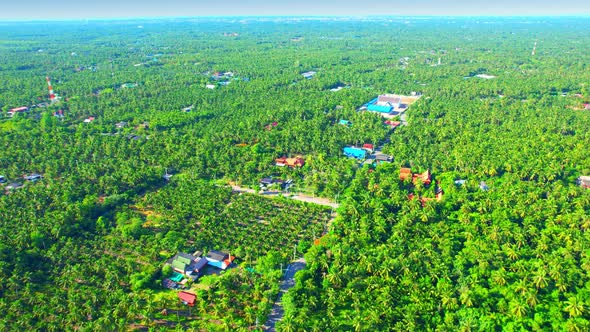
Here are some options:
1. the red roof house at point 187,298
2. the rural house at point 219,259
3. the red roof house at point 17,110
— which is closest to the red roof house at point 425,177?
the rural house at point 219,259

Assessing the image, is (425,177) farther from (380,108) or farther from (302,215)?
(380,108)

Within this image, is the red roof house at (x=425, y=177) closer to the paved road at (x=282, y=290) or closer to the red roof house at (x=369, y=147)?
the red roof house at (x=369, y=147)

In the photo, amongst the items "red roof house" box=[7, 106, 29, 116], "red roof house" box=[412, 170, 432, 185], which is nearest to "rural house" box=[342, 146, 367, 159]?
"red roof house" box=[412, 170, 432, 185]

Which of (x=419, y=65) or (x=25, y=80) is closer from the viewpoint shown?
(x=25, y=80)

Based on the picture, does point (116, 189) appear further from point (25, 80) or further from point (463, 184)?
point (25, 80)

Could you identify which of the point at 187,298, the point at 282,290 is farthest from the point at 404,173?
the point at 187,298

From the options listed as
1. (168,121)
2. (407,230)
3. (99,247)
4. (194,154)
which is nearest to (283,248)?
(407,230)

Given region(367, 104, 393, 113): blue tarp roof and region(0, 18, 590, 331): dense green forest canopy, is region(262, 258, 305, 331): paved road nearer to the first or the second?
region(0, 18, 590, 331): dense green forest canopy
